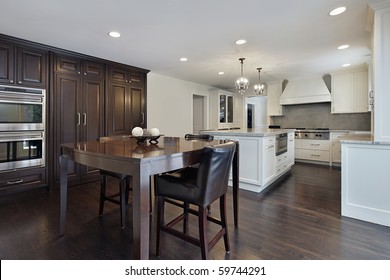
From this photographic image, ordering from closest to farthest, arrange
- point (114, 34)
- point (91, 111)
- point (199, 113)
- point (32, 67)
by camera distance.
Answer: point (114, 34) < point (32, 67) < point (91, 111) < point (199, 113)

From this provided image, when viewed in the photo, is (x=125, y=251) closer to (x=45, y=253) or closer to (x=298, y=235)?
(x=45, y=253)

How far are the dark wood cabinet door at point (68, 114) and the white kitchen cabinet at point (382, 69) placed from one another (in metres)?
4.09

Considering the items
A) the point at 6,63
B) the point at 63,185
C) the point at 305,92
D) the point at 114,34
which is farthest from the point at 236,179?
the point at 305,92

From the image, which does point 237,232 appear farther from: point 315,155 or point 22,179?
point 315,155

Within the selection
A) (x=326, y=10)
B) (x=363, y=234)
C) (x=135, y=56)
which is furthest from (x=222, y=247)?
(x=135, y=56)

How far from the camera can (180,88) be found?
5648 millimetres

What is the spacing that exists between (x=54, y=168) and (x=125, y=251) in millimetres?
2333

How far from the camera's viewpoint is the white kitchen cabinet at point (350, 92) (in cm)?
470

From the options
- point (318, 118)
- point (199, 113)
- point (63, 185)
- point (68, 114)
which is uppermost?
point (199, 113)

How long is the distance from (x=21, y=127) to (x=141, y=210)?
9.48 feet

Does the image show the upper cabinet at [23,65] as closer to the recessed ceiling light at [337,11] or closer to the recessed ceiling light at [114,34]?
the recessed ceiling light at [114,34]

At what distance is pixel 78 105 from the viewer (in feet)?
11.5

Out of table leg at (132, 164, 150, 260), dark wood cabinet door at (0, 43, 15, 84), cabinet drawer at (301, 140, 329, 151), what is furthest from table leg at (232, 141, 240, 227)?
cabinet drawer at (301, 140, 329, 151)

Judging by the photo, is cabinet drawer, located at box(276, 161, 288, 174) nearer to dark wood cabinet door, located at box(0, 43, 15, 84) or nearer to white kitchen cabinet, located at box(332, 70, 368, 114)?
white kitchen cabinet, located at box(332, 70, 368, 114)
